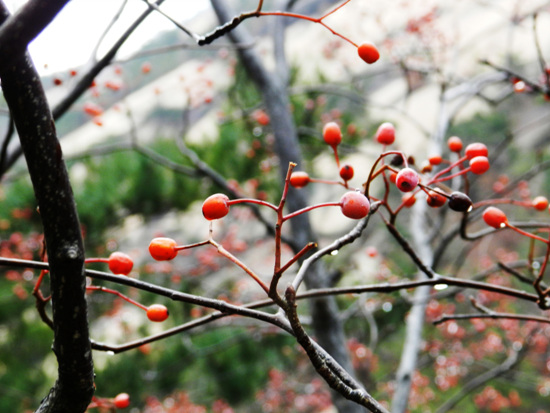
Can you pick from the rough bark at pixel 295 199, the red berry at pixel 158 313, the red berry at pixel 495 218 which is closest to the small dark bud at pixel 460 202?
the red berry at pixel 495 218

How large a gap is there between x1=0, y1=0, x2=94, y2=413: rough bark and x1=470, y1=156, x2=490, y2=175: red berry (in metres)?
0.66

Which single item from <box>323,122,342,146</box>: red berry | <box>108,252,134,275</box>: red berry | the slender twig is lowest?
the slender twig

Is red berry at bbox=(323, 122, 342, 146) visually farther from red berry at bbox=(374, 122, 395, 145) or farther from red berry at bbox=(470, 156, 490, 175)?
red berry at bbox=(470, 156, 490, 175)

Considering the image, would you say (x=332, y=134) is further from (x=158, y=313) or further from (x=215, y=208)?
(x=158, y=313)

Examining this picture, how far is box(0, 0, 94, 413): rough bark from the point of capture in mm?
497

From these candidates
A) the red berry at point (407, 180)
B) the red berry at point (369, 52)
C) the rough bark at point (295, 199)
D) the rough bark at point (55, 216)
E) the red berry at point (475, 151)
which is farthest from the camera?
the rough bark at point (295, 199)

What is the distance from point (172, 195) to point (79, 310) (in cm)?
428

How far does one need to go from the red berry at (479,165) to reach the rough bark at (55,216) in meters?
0.66

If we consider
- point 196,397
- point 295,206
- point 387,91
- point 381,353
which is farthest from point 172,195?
point 387,91

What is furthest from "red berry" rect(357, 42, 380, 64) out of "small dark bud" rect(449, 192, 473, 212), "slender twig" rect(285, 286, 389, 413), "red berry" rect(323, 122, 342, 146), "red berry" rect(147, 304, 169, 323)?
"red berry" rect(147, 304, 169, 323)

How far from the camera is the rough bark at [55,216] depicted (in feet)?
1.63

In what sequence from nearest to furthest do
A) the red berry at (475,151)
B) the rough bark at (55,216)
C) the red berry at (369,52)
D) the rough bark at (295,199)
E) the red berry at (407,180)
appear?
the rough bark at (55,216), the red berry at (407,180), the red berry at (369,52), the red berry at (475,151), the rough bark at (295,199)

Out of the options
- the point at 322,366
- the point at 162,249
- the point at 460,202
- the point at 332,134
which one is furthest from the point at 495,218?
the point at 162,249

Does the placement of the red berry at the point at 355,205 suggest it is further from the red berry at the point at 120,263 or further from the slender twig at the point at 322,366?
the red berry at the point at 120,263
